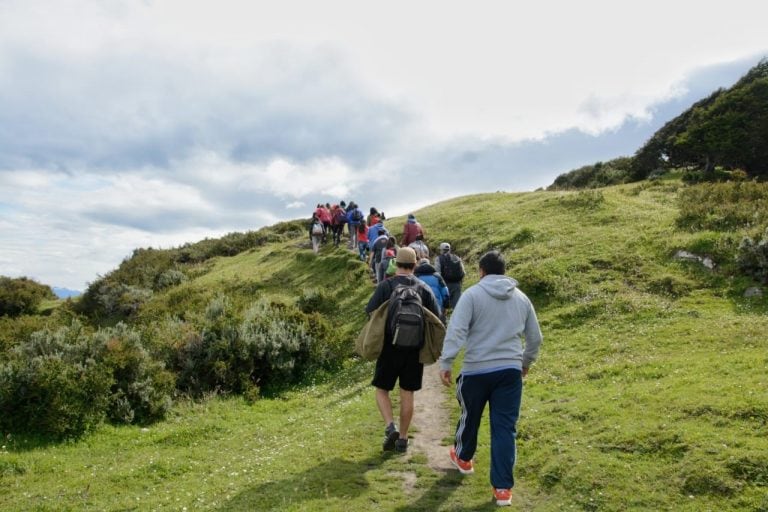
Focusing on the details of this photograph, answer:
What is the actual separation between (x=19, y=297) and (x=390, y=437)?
40.5 meters

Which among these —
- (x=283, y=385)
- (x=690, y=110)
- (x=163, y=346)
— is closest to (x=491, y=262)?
(x=283, y=385)

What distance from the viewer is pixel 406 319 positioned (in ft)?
23.2

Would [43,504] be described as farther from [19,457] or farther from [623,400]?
[623,400]

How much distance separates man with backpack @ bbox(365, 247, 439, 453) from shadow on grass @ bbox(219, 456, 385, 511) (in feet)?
2.60

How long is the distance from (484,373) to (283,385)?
9.77m

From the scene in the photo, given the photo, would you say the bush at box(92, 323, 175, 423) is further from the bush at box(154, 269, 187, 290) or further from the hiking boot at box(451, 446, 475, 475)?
the bush at box(154, 269, 187, 290)

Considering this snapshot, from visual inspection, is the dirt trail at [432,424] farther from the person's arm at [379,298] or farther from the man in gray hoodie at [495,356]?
the person's arm at [379,298]

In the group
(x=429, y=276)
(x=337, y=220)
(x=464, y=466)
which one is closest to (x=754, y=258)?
(x=429, y=276)

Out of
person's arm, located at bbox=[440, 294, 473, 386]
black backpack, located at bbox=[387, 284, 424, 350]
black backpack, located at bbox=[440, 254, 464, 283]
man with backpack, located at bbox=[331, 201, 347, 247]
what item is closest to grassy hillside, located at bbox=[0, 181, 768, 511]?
person's arm, located at bbox=[440, 294, 473, 386]

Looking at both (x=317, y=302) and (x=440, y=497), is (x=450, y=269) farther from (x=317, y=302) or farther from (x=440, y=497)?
(x=440, y=497)

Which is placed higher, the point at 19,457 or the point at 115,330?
the point at 115,330

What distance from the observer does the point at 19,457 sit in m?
9.01

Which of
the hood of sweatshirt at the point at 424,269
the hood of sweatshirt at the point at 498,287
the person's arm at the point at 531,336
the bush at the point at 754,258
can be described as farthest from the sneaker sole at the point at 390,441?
the bush at the point at 754,258

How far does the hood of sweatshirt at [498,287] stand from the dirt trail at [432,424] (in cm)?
279
